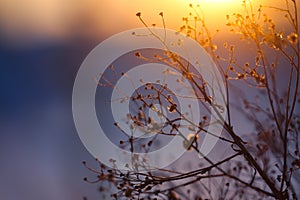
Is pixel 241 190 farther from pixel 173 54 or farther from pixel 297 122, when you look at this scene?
pixel 173 54

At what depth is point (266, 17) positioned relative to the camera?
187 inches

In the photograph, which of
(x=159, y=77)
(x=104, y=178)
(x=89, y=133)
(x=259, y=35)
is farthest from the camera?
(x=89, y=133)

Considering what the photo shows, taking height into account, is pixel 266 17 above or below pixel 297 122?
above

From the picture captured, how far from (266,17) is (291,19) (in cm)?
26

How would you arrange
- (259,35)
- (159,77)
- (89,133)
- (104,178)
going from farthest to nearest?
(89,133), (159,77), (259,35), (104,178)

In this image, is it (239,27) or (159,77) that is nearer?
(239,27)

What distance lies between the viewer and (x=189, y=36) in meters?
4.73

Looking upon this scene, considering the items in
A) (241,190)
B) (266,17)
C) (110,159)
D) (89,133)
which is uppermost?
(266,17)

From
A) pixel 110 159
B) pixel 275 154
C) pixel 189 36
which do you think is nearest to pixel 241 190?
pixel 275 154

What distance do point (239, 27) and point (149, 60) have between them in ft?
3.29

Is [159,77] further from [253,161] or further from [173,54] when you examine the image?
[253,161]

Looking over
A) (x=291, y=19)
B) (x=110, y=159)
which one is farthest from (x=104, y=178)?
(x=291, y=19)

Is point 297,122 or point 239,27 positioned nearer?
point 239,27

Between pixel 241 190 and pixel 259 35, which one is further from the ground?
pixel 259 35
